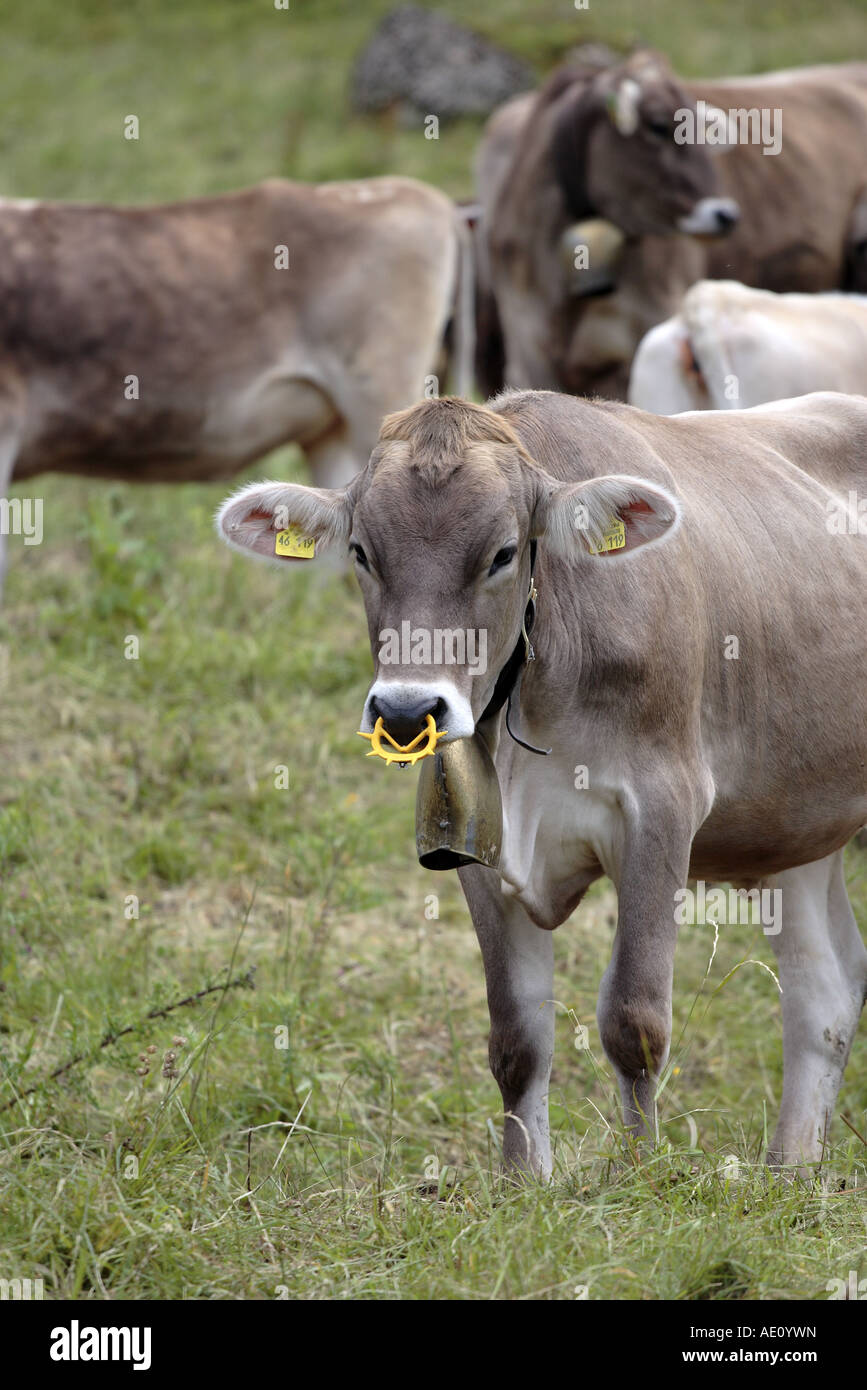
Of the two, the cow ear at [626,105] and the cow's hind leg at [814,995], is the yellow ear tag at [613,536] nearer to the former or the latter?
the cow's hind leg at [814,995]

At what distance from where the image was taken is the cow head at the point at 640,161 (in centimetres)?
821

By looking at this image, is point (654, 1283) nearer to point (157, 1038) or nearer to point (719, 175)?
point (157, 1038)

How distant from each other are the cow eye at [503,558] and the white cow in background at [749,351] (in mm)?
2728

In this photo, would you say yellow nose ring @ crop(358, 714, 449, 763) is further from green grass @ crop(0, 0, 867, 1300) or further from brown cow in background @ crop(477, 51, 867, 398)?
brown cow in background @ crop(477, 51, 867, 398)

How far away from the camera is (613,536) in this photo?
10.8 ft

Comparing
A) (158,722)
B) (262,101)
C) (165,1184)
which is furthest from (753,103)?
(262,101)

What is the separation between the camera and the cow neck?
3.28 meters

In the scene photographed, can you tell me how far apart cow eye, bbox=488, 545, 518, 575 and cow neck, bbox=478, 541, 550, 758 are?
0.14m

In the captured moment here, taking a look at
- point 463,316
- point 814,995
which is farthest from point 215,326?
point 814,995

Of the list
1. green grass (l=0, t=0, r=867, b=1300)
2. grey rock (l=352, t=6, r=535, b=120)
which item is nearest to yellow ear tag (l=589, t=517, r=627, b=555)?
green grass (l=0, t=0, r=867, b=1300)

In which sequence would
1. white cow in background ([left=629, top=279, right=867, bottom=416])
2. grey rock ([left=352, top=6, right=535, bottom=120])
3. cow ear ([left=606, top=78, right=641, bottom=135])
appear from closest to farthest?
white cow in background ([left=629, top=279, right=867, bottom=416])
cow ear ([left=606, top=78, right=641, bottom=135])
grey rock ([left=352, top=6, right=535, bottom=120])

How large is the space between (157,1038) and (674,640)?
181 centimetres

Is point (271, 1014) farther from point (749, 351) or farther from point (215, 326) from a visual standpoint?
point (215, 326)
